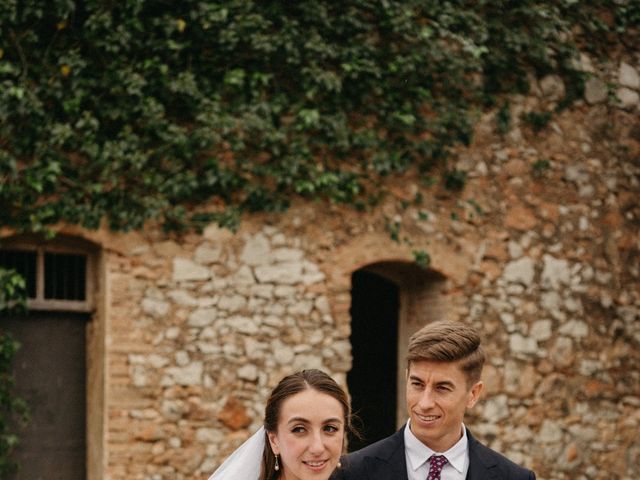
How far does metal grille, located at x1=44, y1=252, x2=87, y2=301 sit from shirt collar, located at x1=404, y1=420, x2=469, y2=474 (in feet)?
13.8

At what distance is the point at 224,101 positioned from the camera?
7.23m

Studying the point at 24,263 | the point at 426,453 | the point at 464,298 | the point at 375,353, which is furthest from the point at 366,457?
the point at 375,353

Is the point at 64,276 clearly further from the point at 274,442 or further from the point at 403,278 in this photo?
the point at 274,442

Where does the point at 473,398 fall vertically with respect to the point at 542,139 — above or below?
below

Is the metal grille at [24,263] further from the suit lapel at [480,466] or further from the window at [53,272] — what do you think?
the suit lapel at [480,466]

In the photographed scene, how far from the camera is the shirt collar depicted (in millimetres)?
3564

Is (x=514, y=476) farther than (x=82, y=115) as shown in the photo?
No

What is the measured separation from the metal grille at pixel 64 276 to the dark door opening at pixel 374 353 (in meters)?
3.06

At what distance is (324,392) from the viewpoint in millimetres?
3480

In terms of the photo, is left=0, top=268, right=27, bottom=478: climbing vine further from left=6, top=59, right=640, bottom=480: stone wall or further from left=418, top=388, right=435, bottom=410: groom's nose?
left=418, top=388, right=435, bottom=410: groom's nose

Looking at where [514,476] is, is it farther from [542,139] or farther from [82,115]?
[542,139]

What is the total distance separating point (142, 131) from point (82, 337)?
65.3 inches

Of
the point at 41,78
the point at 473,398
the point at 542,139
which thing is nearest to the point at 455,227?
the point at 542,139

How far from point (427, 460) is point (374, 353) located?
6138 mm
